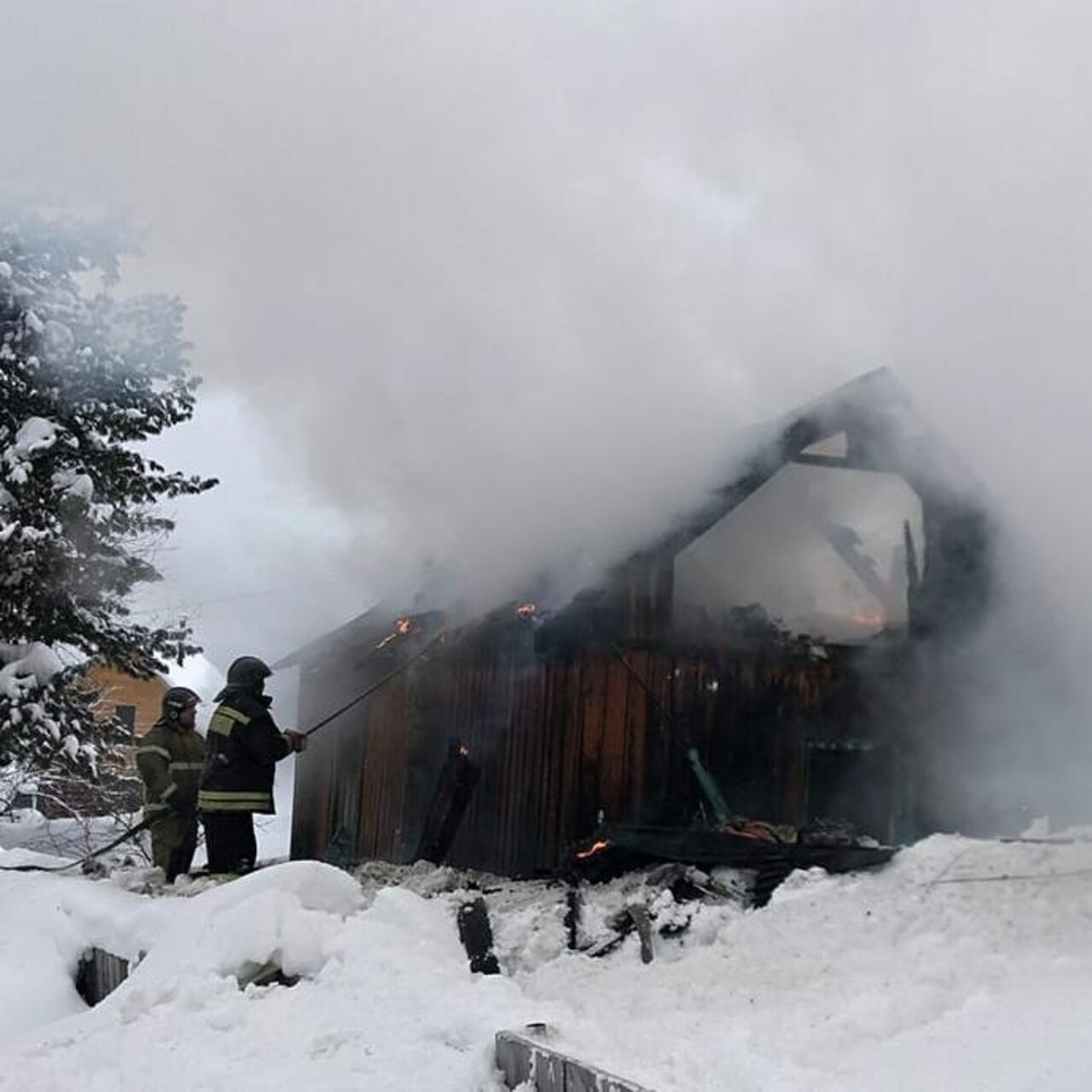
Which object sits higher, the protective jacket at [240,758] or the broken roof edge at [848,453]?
the broken roof edge at [848,453]

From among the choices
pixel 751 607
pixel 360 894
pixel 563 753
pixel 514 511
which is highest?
pixel 514 511

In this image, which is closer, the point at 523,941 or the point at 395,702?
the point at 523,941

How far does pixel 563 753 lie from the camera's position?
949 cm

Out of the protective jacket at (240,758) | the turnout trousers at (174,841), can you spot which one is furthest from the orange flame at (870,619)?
the turnout trousers at (174,841)

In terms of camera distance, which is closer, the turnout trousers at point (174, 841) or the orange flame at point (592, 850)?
the orange flame at point (592, 850)

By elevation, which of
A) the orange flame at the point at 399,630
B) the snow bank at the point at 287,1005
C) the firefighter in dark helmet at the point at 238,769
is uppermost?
the orange flame at the point at 399,630

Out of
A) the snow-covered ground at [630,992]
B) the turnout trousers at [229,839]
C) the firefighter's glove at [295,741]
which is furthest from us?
the turnout trousers at [229,839]

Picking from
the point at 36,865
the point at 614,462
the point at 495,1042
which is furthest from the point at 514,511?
the point at 495,1042

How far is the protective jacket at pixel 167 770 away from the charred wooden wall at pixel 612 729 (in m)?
2.20

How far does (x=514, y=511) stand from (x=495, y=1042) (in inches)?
243

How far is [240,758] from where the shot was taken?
883 centimetres

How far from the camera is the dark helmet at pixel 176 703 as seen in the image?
397 inches

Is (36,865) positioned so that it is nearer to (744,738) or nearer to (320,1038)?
(744,738)

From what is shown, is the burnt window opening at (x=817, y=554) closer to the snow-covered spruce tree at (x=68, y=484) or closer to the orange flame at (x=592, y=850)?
the orange flame at (x=592, y=850)
